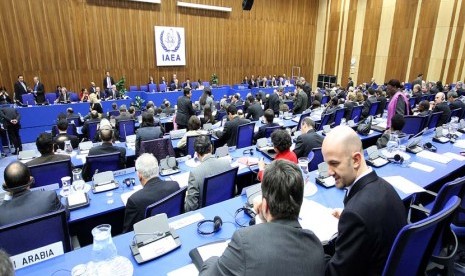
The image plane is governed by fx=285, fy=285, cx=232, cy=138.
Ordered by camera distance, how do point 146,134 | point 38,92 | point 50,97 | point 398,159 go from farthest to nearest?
1. point 50,97
2. point 38,92
3. point 146,134
4. point 398,159

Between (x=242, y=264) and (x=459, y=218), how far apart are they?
278cm

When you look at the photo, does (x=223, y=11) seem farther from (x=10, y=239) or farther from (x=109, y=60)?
(x=10, y=239)

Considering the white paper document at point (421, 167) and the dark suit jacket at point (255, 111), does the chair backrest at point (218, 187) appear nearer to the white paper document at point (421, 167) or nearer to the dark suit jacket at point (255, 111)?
the white paper document at point (421, 167)

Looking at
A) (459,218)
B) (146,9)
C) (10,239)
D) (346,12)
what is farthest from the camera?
(346,12)

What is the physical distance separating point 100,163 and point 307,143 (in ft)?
9.88

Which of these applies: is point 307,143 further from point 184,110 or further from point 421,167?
point 184,110

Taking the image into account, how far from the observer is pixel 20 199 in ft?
7.89

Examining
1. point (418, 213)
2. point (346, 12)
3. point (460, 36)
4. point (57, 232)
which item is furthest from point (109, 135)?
point (346, 12)

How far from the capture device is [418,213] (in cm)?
292

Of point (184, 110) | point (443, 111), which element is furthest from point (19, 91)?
point (443, 111)

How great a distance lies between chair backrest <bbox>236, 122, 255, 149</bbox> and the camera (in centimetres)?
555

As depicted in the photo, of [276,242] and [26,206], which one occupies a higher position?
[276,242]

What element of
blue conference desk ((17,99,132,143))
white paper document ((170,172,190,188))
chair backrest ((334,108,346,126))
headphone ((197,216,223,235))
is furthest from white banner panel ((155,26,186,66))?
headphone ((197,216,223,235))

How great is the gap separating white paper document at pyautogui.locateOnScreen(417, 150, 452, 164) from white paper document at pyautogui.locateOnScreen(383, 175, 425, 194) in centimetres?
104
